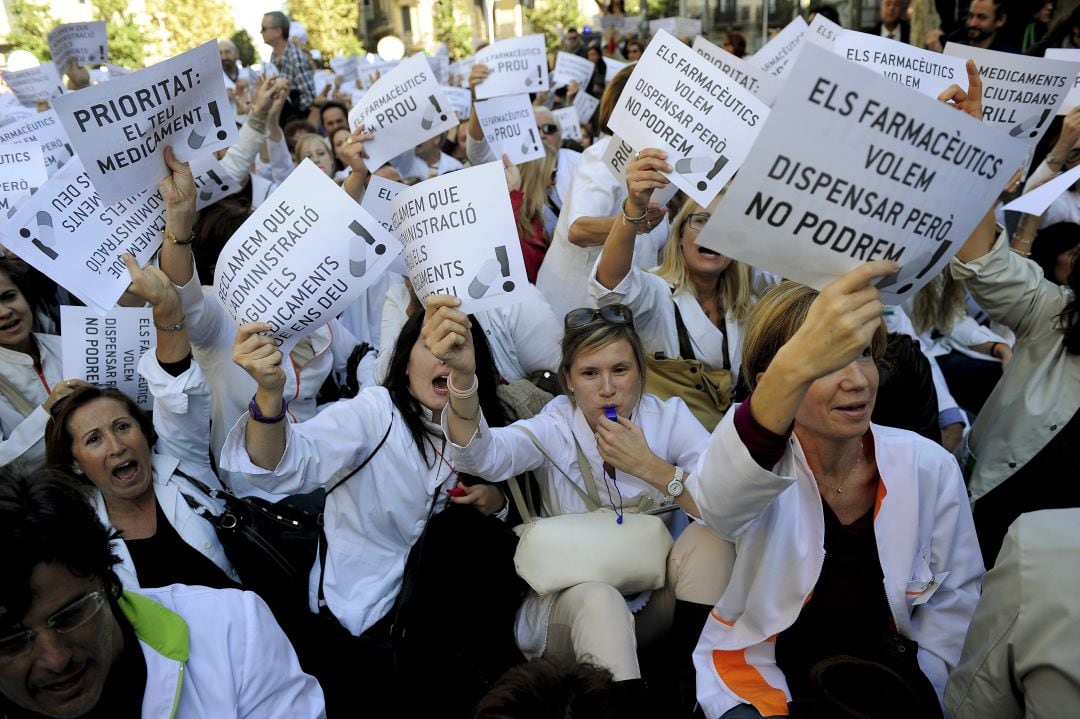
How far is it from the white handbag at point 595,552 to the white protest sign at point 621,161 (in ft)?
5.33

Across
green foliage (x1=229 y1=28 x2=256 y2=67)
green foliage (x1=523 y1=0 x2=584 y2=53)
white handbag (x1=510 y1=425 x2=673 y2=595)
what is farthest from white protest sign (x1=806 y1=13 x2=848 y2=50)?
green foliage (x1=229 y1=28 x2=256 y2=67)

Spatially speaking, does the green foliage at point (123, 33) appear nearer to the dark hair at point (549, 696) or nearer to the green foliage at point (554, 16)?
the green foliage at point (554, 16)

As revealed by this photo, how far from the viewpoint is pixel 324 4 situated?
1283 inches

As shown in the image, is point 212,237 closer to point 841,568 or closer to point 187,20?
point 841,568

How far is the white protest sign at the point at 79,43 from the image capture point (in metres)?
6.99

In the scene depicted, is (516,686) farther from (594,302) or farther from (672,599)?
(594,302)

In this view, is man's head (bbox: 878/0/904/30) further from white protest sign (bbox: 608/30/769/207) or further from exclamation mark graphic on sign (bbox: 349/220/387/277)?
exclamation mark graphic on sign (bbox: 349/220/387/277)

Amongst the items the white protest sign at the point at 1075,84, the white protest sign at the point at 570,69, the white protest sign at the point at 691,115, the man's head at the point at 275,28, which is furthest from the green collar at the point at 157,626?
the man's head at the point at 275,28

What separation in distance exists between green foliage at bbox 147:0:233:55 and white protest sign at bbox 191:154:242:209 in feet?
86.5

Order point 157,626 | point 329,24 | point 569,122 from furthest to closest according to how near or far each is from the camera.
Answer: point 329,24 → point 569,122 → point 157,626

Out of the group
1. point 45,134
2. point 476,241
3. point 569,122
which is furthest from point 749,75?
point 569,122

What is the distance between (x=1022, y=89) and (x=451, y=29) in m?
36.0

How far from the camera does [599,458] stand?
312 cm

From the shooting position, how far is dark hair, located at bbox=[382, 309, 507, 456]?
318 centimetres
